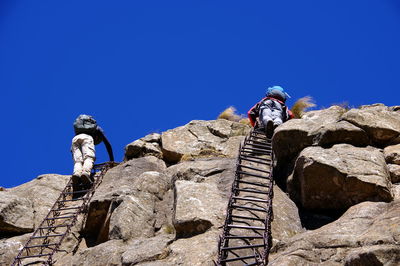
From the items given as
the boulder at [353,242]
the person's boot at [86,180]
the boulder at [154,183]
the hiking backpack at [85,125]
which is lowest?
the boulder at [353,242]

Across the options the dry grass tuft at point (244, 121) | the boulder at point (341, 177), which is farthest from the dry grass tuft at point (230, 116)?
the boulder at point (341, 177)

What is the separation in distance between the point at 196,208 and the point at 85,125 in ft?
23.2

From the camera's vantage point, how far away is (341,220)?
8.34 metres

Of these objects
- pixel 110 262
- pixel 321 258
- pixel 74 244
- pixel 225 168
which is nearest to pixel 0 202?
pixel 74 244

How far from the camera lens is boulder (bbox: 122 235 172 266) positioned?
356 inches

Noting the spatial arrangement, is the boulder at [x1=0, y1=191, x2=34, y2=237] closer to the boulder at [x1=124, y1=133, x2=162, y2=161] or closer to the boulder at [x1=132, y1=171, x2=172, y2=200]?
the boulder at [x1=132, y1=171, x2=172, y2=200]

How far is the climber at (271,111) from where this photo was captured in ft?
43.1

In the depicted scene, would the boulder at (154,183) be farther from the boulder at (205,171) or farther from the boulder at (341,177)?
the boulder at (341,177)

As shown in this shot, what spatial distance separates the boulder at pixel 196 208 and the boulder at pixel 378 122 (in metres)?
3.21

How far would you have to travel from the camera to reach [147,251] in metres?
9.21

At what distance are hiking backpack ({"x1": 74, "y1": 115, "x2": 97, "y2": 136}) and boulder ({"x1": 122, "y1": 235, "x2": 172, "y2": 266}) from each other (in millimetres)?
6630

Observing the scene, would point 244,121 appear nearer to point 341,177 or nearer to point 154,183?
point 154,183

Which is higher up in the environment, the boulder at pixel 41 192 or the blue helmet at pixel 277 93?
the blue helmet at pixel 277 93

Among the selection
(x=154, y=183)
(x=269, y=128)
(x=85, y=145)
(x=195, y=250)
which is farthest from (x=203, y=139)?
(x=195, y=250)
